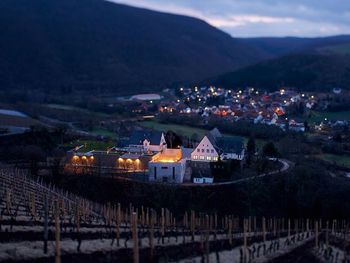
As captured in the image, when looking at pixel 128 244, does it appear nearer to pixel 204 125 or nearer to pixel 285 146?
pixel 285 146

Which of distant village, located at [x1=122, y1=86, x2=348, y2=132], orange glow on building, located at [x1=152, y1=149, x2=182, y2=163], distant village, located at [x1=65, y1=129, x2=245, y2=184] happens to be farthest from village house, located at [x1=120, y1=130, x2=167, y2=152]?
distant village, located at [x1=122, y1=86, x2=348, y2=132]

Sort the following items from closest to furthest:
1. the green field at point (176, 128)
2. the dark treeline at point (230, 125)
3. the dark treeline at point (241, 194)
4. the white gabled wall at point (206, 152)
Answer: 1. the dark treeline at point (241, 194)
2. the white gabled wall at point (206, 152)
3. the dark treeline at point (230, 125)
4. the green field at point (176, 128)

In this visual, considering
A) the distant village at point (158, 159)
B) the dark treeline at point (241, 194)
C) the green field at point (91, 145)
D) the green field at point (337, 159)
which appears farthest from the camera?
the green field at point (91, 145)

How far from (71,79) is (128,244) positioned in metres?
92.9

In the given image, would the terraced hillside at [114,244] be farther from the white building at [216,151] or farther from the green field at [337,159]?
the green field at [337,159]

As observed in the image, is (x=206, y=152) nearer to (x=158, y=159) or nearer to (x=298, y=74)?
(x=158, y=159)

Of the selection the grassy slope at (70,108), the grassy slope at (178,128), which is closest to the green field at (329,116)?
the grassy slope at (178,128)

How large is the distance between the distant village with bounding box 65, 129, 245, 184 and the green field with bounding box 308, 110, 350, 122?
22.0 metres

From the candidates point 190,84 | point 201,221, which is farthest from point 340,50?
point 201,221

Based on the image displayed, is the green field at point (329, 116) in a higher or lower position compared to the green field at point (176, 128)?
higher

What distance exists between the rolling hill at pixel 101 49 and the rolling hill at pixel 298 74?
1563 centimetres

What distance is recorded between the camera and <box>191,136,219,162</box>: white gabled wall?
38.1 meters

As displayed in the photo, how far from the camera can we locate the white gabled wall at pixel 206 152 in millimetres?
38094

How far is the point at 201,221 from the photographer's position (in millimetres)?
22266
